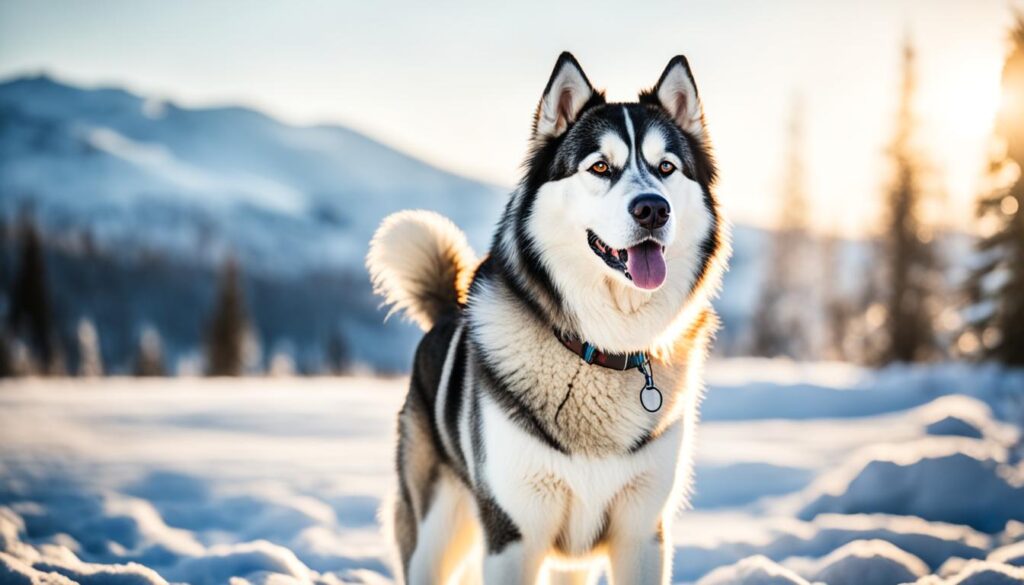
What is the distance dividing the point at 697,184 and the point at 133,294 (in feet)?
428

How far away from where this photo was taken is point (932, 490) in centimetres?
548

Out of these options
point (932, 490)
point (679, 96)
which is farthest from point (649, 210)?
point (932, 490)

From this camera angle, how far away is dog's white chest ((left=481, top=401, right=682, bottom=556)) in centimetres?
257

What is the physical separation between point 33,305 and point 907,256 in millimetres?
45583

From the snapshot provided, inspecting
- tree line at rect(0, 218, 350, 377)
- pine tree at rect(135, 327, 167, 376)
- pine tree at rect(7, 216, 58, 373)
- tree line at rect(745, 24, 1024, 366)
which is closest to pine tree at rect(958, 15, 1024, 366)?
tree line at rect(745, 24, 1024, 366)

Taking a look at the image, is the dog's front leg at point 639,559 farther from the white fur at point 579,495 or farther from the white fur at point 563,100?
the white fur at point 563,100

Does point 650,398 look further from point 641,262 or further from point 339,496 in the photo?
point 339,496

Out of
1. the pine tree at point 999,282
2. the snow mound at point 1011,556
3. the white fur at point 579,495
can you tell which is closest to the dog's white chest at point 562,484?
the white fur at point 579,495

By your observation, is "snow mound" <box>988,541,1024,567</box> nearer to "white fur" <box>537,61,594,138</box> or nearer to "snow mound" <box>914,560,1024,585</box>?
"snow mound" <box>914,560,1024,585</box>

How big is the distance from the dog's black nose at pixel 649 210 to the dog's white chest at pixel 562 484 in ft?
Answer: 2.88

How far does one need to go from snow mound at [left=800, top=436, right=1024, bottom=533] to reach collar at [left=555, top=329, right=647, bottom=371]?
3602mm

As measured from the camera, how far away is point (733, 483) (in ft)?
21.9

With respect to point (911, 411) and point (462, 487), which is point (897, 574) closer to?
point (462, 487)

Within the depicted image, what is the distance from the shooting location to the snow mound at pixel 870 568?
3.69 m
